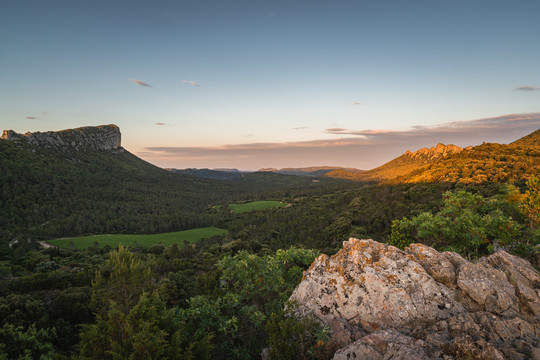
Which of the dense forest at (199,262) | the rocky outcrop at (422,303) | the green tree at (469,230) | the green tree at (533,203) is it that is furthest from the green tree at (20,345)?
the green tree at (533,203)

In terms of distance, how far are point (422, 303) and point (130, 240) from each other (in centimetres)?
8572

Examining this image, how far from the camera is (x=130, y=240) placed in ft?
248

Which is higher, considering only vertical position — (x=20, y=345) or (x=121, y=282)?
(x=121, y=282)

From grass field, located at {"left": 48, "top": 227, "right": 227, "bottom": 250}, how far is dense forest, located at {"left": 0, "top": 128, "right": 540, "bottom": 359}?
339 inches

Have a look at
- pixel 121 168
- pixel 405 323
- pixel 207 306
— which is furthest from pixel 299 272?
pixel 121 168

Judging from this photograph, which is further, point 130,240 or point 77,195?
point 77,195

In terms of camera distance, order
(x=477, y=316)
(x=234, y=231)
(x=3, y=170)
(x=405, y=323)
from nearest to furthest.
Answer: (x=477, y=316)
(x=405, y=323)
(x=234, y=231)
(x=3, y=170)

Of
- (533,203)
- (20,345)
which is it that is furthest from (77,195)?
(533,203)

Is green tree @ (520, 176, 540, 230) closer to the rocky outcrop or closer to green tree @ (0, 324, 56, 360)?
the rocky outcrop

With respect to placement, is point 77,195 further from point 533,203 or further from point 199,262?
point 533,203

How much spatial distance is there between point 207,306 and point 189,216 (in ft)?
379

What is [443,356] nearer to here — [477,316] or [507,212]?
[477,316]

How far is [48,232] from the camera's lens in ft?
274

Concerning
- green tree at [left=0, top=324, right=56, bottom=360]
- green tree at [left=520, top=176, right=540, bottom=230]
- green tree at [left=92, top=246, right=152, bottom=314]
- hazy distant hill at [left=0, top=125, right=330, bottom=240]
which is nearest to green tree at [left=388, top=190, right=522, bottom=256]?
green tree at [left=520, top=176, right=540, bottom=230]
